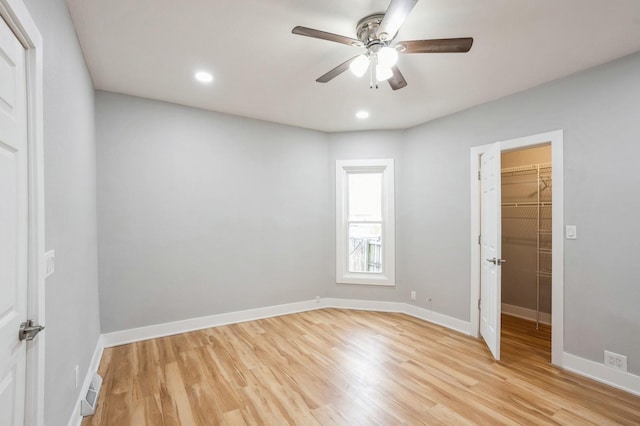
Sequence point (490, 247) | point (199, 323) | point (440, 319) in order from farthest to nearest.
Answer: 1. point (440, 319)
2. point (199, 323)
3. point (490, 247)

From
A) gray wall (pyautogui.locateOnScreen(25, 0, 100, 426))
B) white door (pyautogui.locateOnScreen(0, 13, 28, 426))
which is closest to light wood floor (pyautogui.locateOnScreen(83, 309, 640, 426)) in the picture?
gray wall (pyautogui.locateOnScreen(25, 0, 100, 426))

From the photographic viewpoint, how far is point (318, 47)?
7.55ft

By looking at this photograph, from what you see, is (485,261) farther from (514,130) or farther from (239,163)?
(239,163)

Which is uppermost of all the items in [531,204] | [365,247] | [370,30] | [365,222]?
[370,30]

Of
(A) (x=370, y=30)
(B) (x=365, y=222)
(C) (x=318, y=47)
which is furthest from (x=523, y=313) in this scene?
(C) (x=318, y=47)

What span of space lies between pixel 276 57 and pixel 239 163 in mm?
1790

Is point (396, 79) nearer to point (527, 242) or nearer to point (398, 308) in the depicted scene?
point (398, 308)

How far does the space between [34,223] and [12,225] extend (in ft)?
0.50

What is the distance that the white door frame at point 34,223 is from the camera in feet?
3.97

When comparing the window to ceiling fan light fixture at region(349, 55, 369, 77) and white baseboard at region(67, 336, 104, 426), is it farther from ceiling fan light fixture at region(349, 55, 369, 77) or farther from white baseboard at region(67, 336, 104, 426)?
white baseboard at region(67, 336, 104, 426)

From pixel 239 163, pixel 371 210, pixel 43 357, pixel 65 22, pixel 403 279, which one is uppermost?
pixel 65 22

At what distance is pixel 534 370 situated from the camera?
2.73 meters

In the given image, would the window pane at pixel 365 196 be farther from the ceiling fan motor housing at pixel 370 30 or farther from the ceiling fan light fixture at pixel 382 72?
the ceiling fan motor housing at pixel 370 30

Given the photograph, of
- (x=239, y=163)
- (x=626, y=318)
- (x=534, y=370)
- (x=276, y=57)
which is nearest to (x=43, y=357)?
(x=276, y=57)
